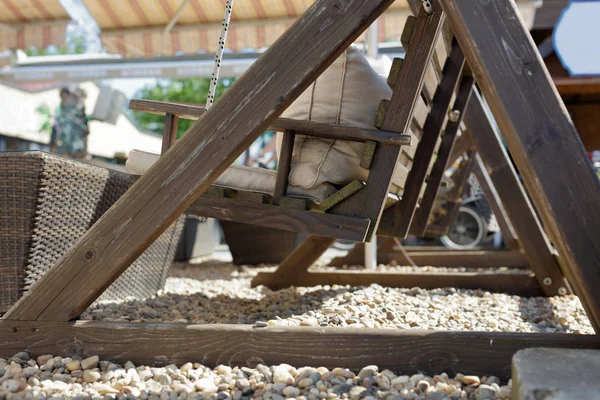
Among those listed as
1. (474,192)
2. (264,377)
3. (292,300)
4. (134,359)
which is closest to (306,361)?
(264,377)

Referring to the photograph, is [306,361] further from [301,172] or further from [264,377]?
[301,172]

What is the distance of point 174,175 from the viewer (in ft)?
5.84

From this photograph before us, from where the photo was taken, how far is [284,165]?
2076 millimetres

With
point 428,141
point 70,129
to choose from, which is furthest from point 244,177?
point 70,129

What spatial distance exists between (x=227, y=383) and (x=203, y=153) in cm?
59

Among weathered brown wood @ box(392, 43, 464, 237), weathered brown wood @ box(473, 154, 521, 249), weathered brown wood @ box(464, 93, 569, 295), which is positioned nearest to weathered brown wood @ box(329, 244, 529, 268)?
weathered brown wood @ box(473, 154, 521, 249)

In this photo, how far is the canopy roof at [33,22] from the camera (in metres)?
6.37

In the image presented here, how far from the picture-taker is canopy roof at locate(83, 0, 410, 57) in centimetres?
607

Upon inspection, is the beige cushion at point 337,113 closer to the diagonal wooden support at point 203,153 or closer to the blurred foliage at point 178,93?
the diagonal wooden support at point 203,153

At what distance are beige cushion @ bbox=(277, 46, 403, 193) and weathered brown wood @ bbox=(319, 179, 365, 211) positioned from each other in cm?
9

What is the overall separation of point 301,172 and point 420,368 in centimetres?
73

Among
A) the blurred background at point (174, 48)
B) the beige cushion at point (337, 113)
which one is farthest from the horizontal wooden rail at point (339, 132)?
the blurred background at point (174, 48)

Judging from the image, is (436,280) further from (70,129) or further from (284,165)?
(70,129)

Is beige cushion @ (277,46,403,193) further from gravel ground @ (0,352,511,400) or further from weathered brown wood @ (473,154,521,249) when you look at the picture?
weathered brown wood @ (473,154,521,249)
